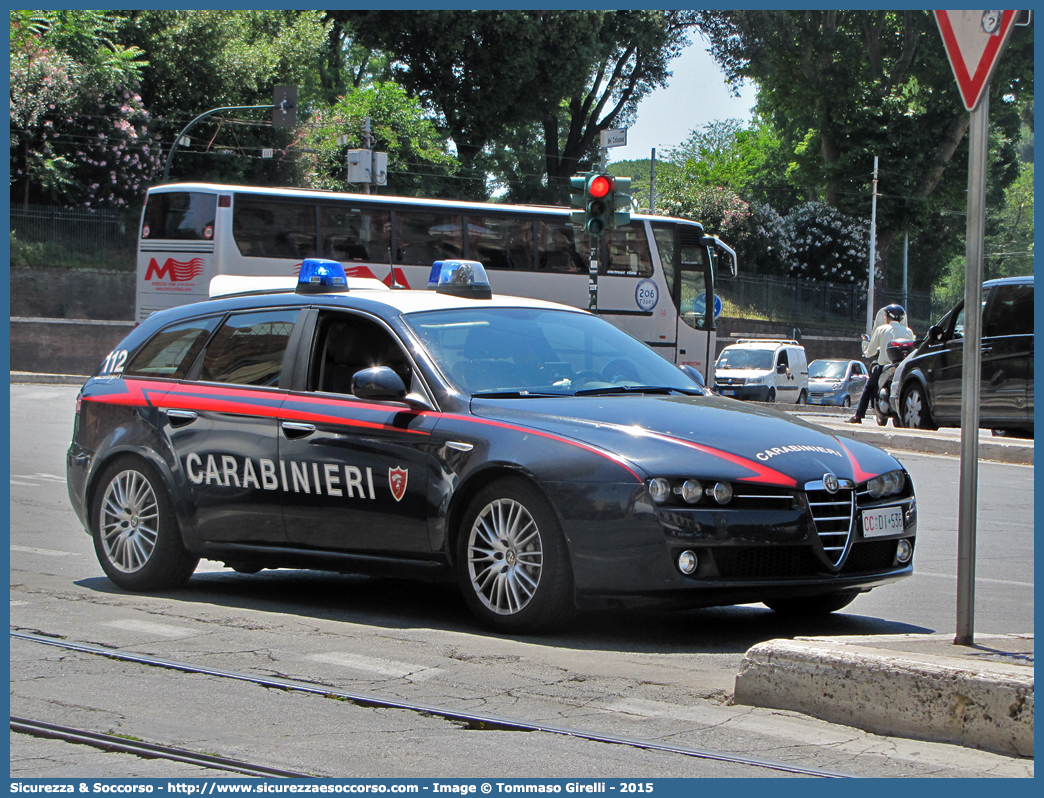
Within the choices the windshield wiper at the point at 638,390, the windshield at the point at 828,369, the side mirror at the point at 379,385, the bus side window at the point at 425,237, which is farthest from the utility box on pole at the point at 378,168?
the side mirror at the point at 379,385

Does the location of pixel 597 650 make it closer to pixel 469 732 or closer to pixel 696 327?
pixel 469 732

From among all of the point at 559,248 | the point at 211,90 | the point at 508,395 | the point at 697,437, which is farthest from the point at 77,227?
the point at 697,437

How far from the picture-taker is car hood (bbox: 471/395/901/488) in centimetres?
575

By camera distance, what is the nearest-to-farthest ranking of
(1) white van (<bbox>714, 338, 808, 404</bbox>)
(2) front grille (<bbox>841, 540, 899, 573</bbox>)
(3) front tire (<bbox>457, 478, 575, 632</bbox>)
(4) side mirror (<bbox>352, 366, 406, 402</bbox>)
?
(3) front tire (<bbox>457, 478, 575, 632</bbox>)
(2) front grille (<bbox>841, 540, 899, 573</bbox>)
(4) side mirror (<bbox>352, 366, 406, 402</bbox>)
(1) white van (<bbox>714, 338, 808, 404</bbox>)

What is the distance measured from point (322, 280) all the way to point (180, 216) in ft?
70.3

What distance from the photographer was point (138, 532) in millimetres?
7465

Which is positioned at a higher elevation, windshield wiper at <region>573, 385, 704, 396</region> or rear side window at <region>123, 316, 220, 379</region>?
rear side window at <region>123, 316, 220, 379</region>

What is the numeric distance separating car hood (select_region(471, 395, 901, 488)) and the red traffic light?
435 inches

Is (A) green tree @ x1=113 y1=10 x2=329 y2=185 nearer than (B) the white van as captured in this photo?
No

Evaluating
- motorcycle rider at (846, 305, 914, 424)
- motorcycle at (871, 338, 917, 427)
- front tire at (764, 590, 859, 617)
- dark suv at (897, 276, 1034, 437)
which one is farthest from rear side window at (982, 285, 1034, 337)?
front tire at (764, 590, 859, 617)

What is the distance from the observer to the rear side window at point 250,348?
7234 millimetres

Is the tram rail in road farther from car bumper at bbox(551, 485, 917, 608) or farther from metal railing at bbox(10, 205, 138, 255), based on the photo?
metal railing at bbox(10, 205, 138, 255)

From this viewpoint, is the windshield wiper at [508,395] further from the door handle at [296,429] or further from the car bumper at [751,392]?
the car bumper at [751,392]

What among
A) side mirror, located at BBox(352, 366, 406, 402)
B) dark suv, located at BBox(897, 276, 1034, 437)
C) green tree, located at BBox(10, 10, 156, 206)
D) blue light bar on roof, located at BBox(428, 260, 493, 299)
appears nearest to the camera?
side mirror, located at BBox(352, 366, 406, 402)
